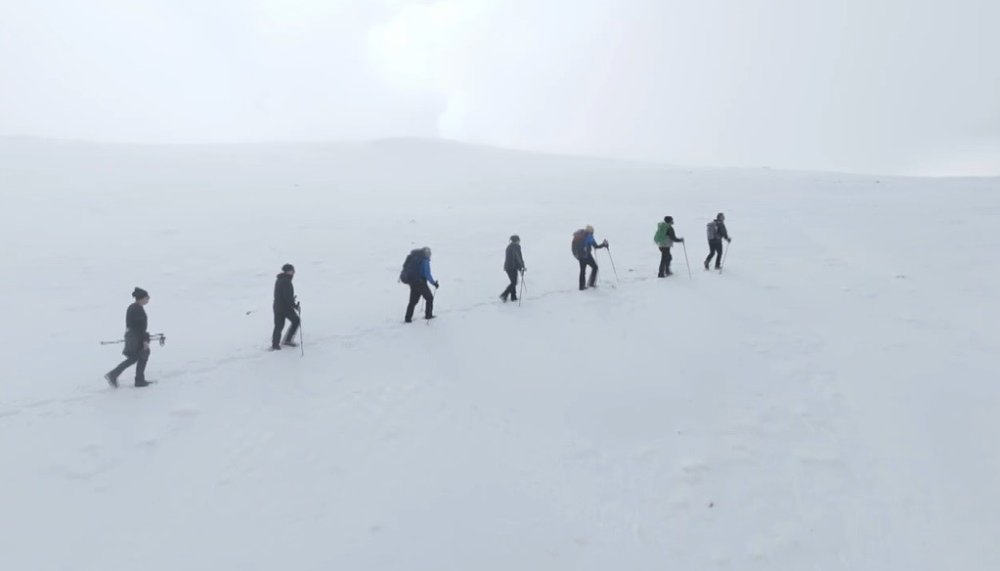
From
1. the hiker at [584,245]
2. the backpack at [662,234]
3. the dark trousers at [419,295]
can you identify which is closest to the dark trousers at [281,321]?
the dark trousers at [419,295]

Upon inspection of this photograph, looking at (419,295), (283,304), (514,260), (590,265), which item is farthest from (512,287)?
(283,304)

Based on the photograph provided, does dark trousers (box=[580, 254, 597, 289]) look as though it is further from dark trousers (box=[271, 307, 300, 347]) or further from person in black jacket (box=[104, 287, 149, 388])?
person in black jacket (box=[104, 287, 149, 388])

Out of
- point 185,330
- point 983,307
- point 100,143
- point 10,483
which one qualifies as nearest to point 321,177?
point 100,143

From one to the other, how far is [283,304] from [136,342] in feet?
8.10

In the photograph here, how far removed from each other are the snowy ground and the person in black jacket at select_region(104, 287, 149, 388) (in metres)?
0.45

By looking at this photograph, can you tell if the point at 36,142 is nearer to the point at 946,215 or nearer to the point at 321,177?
the point at 321,177

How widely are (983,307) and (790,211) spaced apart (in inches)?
463

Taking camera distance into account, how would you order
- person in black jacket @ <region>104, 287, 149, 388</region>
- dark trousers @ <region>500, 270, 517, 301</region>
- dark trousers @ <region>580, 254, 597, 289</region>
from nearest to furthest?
person in black jacket @ <region>104, 287, 149, 388</region> < dark trousers @ <region>500, 270, 517, 301</region> < dark trousers @ <region>580, 254, 597, 289</region>

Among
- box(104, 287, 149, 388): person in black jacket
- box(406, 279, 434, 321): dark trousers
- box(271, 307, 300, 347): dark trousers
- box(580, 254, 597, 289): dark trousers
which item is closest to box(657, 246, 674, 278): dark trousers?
box(580, 254, 597, 289): dark trousers

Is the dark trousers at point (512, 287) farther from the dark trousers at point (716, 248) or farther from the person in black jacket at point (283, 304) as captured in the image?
the dark trousers at point (716, 248)

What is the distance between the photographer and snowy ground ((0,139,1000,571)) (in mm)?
7367

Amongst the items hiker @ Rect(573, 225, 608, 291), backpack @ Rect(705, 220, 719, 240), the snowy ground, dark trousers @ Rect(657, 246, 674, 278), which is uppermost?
backpack @ Rect(705, 220, 719, 240)

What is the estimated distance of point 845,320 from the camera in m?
13.7

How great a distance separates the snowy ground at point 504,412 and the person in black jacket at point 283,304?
0.63m
